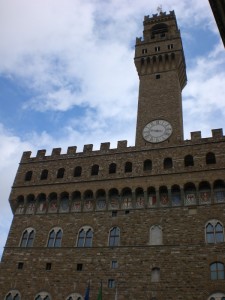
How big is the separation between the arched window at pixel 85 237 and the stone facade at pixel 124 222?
0.06 metres

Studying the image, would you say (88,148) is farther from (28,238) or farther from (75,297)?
(75,297)

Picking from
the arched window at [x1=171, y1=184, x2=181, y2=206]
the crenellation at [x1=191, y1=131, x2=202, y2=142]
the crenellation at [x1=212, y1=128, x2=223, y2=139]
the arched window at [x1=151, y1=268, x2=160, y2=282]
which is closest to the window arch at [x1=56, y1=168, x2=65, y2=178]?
the arched window at [x1=171, y1=184, x2=181, y2=206]

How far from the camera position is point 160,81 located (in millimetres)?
30359

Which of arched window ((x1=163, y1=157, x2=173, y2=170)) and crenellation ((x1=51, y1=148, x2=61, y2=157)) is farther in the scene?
crenellation ((x1=51, y1=148, x2=61, y2=157))

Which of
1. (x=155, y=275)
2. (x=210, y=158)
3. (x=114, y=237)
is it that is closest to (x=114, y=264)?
(x=114, y=237)

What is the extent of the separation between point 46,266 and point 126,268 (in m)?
5.13

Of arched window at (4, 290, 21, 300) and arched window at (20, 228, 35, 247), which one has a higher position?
arched window at (20, 228, 35, 247)

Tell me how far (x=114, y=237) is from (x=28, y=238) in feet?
19.5

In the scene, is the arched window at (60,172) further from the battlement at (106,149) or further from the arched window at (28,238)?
the arched window at (28,238)

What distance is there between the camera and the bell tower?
27094mm

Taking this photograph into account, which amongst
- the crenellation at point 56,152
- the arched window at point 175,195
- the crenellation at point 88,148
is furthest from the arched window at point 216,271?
the crenellation at point 56,152

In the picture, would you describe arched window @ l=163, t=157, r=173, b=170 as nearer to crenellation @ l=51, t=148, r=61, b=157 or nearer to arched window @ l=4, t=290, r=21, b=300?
crenellation @ l=51, t=148, r=61, b=157

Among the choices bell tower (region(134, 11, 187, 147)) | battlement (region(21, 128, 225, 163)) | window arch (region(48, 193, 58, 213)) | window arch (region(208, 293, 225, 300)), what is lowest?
window arch (region(208, 293, 225, 300))

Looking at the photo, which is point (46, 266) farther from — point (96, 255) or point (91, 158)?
point (91, 158)
